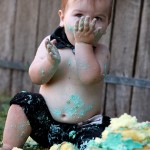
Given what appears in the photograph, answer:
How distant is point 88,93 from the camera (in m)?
2.82

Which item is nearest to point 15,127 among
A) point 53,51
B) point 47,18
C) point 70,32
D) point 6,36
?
point 53,51

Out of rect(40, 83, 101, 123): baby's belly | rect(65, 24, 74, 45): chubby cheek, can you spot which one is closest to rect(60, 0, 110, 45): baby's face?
rect(65, 24, 74, 45): chubby cheek

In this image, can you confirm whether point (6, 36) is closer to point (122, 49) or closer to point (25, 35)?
point (25, 35)

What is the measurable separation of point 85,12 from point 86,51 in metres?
0.22

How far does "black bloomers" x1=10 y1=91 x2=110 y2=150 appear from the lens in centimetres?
277

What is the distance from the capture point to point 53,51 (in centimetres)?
265

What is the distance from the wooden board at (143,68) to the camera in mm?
4312

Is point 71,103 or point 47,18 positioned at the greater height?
point 47,18

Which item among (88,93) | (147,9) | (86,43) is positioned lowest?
(88,93)

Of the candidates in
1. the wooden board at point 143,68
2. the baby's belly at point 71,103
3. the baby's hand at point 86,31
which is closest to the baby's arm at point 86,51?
the baby's hand at point 86,31

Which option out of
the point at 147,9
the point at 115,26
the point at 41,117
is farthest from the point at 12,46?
the point at 41,117

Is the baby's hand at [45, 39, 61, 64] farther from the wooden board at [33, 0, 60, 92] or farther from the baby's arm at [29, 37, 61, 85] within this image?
the wooden board at [33, 0, 60, 92]

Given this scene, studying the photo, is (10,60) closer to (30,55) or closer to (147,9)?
(30,55)

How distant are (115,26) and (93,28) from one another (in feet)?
5.81
